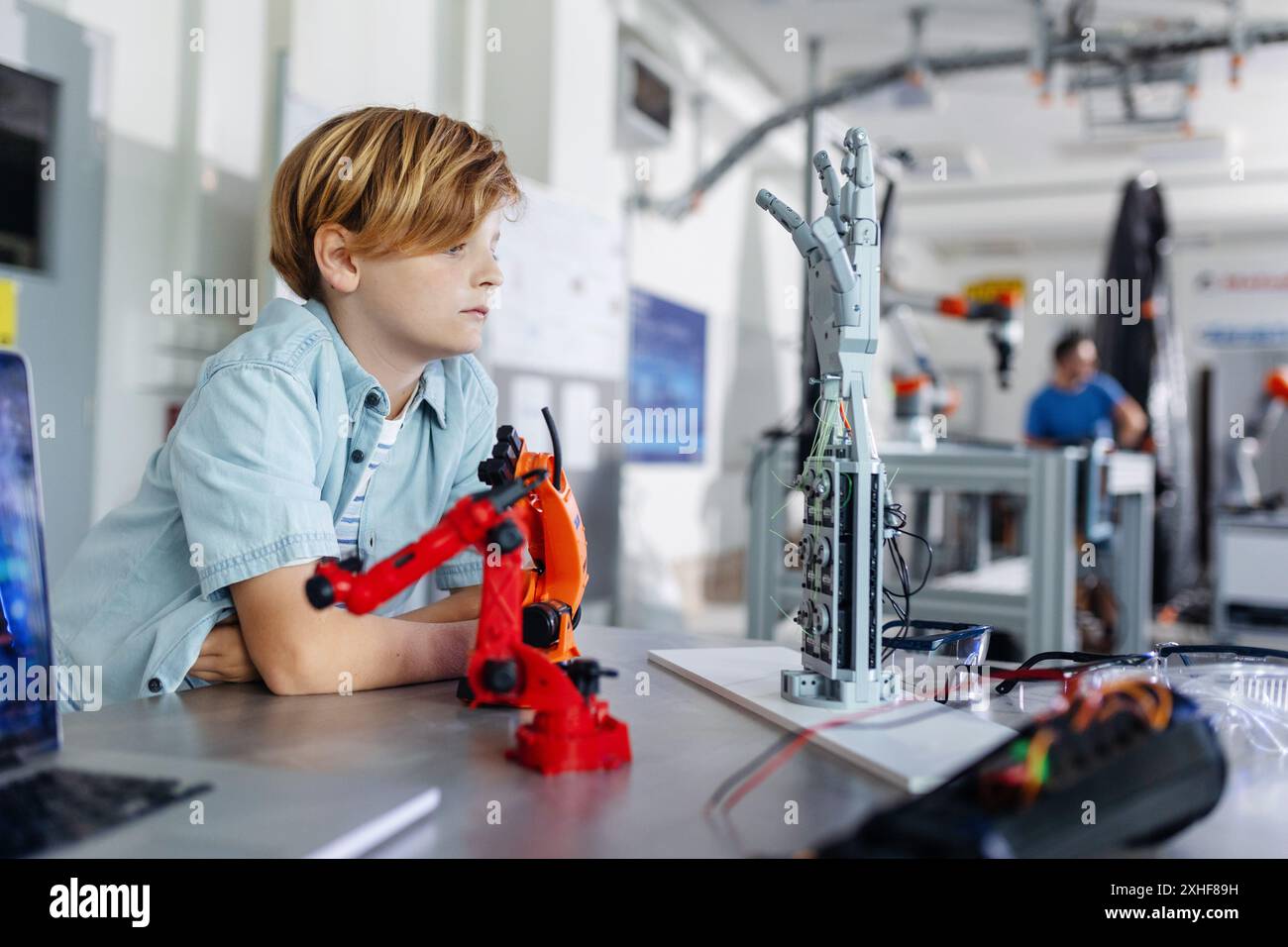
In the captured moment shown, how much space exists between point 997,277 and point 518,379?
7.64 metres

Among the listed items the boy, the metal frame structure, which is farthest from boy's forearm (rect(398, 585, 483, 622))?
the metal frame structure

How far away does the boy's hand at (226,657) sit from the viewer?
87 centimetres

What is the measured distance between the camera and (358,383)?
3.30 ft

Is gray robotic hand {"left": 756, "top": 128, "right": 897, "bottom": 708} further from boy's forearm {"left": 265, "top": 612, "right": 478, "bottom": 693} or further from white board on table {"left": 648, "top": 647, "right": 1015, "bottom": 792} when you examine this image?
boy's forearm {"left": 265, "top": 612, "right": 478, "bottom": 693}

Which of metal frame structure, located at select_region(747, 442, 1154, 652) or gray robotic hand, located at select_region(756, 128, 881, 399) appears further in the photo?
metal frame structure, located at select_region(747, 442, 1154, 652)

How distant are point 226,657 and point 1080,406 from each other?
450 centimetres

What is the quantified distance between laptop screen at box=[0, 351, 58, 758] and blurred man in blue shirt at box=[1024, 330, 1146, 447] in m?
4.50

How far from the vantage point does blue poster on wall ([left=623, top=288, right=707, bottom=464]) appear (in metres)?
4.73

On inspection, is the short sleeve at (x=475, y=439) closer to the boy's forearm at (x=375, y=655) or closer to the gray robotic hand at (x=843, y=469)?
the boy's forearm at (x=375, y=655)

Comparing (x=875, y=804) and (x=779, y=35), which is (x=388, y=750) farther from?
(x=779, y=35)

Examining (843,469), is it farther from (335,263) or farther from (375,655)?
(335,263)

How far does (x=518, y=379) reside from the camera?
3.38 meters

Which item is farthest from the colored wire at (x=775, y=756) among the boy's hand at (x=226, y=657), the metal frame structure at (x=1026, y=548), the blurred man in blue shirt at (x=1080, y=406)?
the blurred man in blue shirt at (x=1080, y=406)
